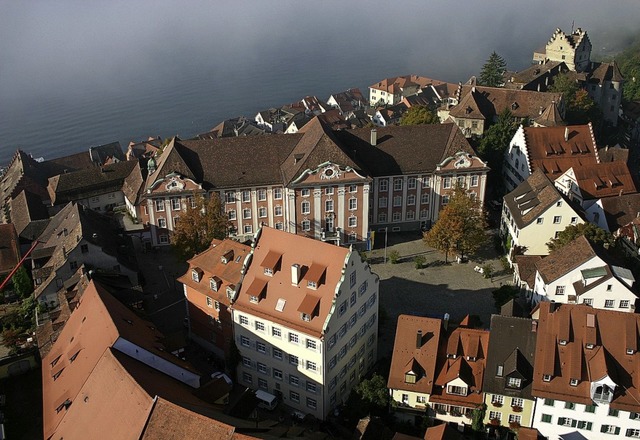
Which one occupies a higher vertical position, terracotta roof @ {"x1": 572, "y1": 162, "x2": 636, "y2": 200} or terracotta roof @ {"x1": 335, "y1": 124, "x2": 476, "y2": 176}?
terracotta roof @ {"x1": 335, "y1": 124, "x2": 476, "y2": 176}

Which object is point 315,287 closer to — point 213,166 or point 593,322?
point 593,322

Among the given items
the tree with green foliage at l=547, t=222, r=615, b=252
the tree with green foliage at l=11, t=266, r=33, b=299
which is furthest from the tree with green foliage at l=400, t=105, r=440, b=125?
the tree with green foliage at l=11, t=266, r=33, b=299

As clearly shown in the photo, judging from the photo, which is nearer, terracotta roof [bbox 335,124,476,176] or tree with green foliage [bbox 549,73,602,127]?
terracotta roof [bbox 335,124,476,176]

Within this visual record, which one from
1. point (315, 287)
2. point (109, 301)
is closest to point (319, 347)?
point (315, 287)

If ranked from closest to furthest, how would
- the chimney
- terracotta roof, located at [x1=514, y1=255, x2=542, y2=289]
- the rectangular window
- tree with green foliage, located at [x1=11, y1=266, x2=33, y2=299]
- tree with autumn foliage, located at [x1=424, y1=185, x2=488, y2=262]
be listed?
the chimney → terracotta roof, located at [x1=514, y1=255, x2=542, y2=289] → tree with green foliage, located at [x1=11, y1=266, x2=33, y2=299] → tree with autumn foliage, located at [x1=424, y1=185, x2=488, y2=262] → the rectangular window

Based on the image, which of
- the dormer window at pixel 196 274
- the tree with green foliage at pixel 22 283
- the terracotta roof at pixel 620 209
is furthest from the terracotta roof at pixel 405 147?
the tree with green foliage at pixel 22 283

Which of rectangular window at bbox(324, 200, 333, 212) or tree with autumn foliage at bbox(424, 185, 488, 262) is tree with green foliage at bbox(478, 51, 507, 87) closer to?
tree with autumn foliage at bbox(424, 185, 488, 262)

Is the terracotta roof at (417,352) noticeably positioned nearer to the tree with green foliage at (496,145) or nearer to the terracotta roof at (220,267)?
the terracotta roof at (220,267)
